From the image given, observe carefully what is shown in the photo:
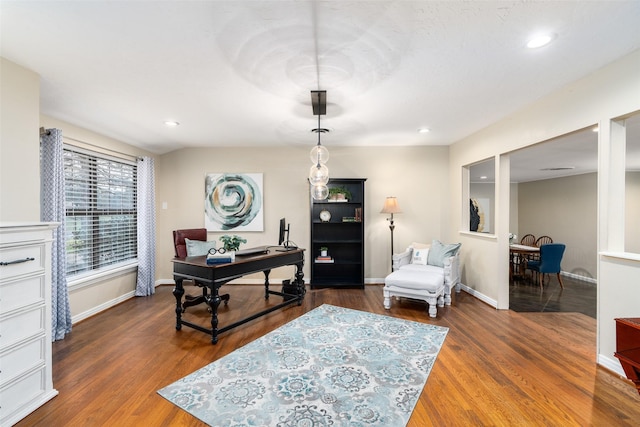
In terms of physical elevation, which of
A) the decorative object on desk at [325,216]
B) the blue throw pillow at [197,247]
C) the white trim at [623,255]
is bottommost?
the blue throw pillow at [197,247]

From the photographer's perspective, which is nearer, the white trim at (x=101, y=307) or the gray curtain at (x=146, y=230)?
the white trim at (x=101, y=307)

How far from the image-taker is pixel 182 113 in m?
3.29

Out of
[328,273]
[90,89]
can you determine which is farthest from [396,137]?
[90,89]

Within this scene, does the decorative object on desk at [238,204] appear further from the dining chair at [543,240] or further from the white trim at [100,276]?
the dining chair at [543,240]

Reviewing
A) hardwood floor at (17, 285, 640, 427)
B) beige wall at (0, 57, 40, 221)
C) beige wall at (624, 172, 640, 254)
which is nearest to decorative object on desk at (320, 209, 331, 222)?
hardwood floor at (17, 285, 640, 427)

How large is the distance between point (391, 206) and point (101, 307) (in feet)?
14.8

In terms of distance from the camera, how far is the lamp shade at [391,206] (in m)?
4.67

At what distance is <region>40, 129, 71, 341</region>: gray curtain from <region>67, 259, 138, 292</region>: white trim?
322mm

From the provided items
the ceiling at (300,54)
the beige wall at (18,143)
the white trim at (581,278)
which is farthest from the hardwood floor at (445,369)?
the white trim at (581,278)

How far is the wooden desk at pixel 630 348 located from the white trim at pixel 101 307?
501 centimetres

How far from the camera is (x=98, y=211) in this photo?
3.80 m

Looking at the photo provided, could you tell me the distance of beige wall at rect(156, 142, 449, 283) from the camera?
16.4ft

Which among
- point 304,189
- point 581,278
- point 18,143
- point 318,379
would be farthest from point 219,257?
point 581,278

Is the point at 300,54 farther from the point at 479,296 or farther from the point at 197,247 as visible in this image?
the point at 479,296
